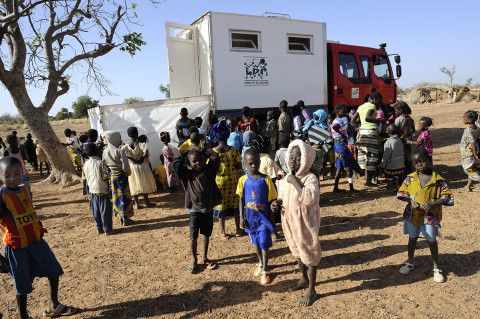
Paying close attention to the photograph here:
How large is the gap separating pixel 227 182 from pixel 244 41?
521 cm

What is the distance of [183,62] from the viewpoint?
27.2 ft

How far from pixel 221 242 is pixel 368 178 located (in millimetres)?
3650

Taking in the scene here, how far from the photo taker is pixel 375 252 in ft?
12.6

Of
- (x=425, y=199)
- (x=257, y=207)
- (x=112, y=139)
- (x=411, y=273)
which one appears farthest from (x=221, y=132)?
(x=411, y=273)

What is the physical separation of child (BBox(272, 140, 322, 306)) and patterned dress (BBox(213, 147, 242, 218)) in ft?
4.97

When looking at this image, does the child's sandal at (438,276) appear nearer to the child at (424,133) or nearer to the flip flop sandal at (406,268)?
the flip flop sandal at (406,268)

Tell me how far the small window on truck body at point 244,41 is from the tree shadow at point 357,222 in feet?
16.6

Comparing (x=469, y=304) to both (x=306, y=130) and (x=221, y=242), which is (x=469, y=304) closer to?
(x=221, y=242)

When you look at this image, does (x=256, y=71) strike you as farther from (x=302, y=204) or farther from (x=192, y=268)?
(x=302, y=204)

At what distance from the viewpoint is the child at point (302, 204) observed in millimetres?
2678

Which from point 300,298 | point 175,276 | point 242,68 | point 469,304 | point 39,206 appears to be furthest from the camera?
point 242,68

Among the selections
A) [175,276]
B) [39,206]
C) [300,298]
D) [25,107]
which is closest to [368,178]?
[300,298]

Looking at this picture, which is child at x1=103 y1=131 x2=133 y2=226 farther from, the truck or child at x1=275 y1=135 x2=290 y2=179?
the truck

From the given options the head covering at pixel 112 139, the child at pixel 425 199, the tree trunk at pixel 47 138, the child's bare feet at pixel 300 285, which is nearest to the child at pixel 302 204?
the child's bare feet at pixel 300 285
